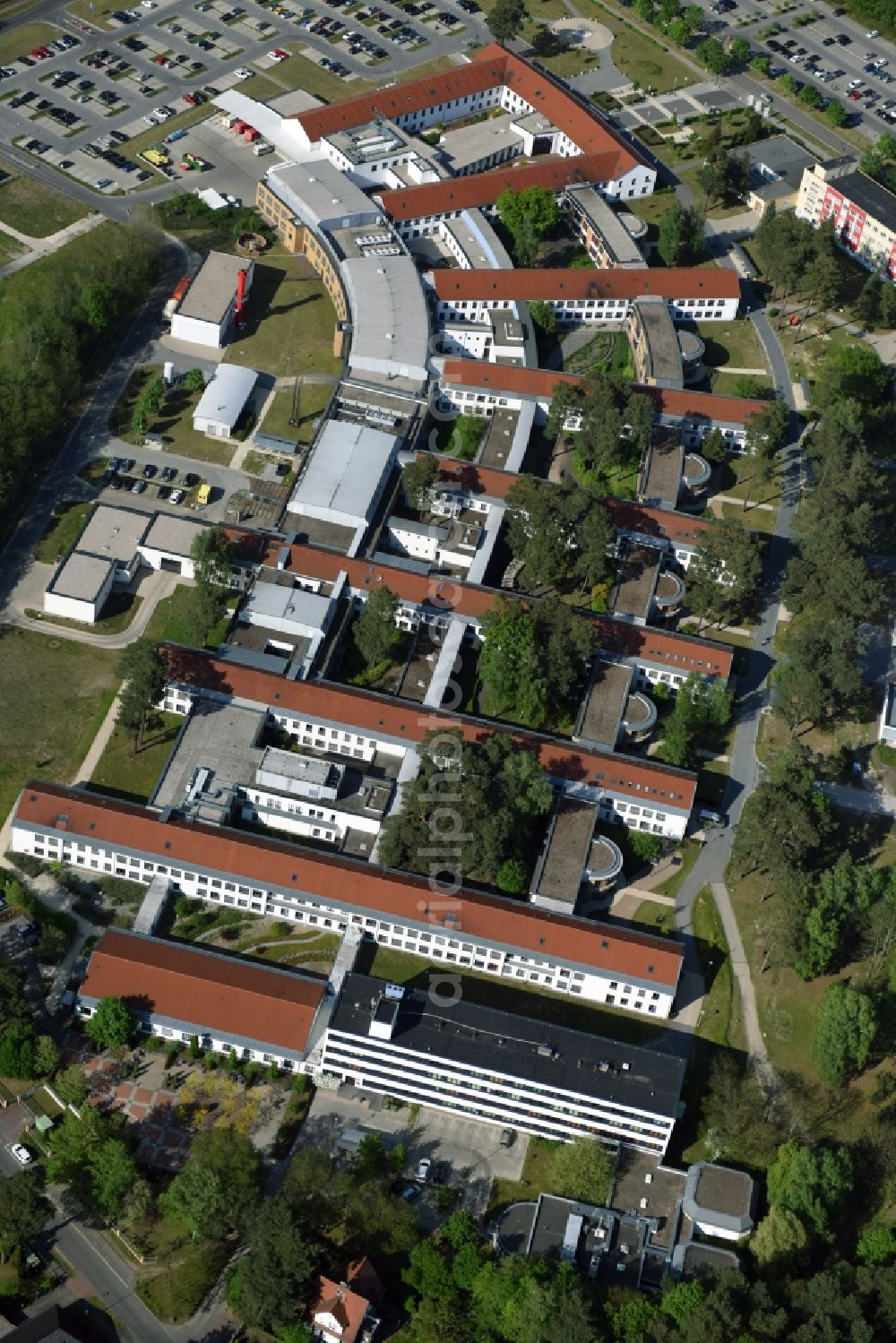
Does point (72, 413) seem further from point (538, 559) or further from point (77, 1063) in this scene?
point (77, 1063)

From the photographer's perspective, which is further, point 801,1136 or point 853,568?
point 853,568

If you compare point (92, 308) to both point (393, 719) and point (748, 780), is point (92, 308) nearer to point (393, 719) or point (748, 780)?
point (393, 719)

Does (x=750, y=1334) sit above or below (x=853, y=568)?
below

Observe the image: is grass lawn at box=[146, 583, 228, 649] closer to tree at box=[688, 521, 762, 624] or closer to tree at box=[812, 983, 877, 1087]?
tree at box=[688, 521, 762, 624]

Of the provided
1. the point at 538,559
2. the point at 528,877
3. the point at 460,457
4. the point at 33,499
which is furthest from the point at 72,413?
the point at 528,877

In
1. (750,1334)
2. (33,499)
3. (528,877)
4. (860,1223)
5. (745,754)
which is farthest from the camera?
(33,499)

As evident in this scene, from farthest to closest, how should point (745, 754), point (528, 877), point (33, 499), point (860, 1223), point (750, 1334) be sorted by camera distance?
1. point (33, 499)
2. point (745, 754)
3. point (528, 877)
4. point (860, 1223)
5. point (750, 1334)

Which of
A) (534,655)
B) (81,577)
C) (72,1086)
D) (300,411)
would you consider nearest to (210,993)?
(72,1086)
